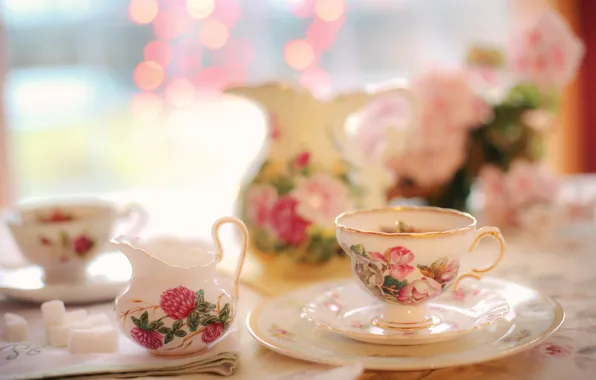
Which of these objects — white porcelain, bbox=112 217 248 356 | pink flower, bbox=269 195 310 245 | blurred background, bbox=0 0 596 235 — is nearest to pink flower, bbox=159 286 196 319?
white porcelain, bbox=112 217 248 356

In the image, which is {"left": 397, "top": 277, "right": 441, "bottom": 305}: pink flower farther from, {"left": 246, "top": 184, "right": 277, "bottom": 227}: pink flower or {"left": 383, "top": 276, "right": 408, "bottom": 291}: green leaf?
{"left": 246, "top": 184, "right": 277, "bottom": 227}: pink flower

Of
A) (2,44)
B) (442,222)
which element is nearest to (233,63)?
(2,44)

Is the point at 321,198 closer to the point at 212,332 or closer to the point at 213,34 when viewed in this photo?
the point at 212,332

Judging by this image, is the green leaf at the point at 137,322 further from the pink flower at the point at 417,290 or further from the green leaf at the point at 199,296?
the pink flower at the point at 417,290

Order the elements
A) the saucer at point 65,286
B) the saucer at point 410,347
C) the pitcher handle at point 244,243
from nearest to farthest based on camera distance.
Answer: the saucer at point 410,347 < the pitcher handle at point 244,243 < the saucer at point 65,286

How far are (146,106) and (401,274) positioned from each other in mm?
→ 2803

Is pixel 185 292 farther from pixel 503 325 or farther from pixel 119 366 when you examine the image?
pixel 503 325

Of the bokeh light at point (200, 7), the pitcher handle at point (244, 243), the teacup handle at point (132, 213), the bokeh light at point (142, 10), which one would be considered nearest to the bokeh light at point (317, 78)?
the bokeh light at point (200, 7)

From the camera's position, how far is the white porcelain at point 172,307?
0.70 m

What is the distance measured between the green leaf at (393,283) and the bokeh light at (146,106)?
2758mm

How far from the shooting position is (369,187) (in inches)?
42.6

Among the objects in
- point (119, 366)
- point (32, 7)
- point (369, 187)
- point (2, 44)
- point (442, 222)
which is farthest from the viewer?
point (32, 7)

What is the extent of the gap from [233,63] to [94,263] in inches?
90.5

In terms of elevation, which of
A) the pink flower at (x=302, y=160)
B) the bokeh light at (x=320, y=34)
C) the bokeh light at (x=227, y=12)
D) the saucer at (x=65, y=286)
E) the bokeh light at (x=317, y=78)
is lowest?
the saucer at (x=65, y=286)
